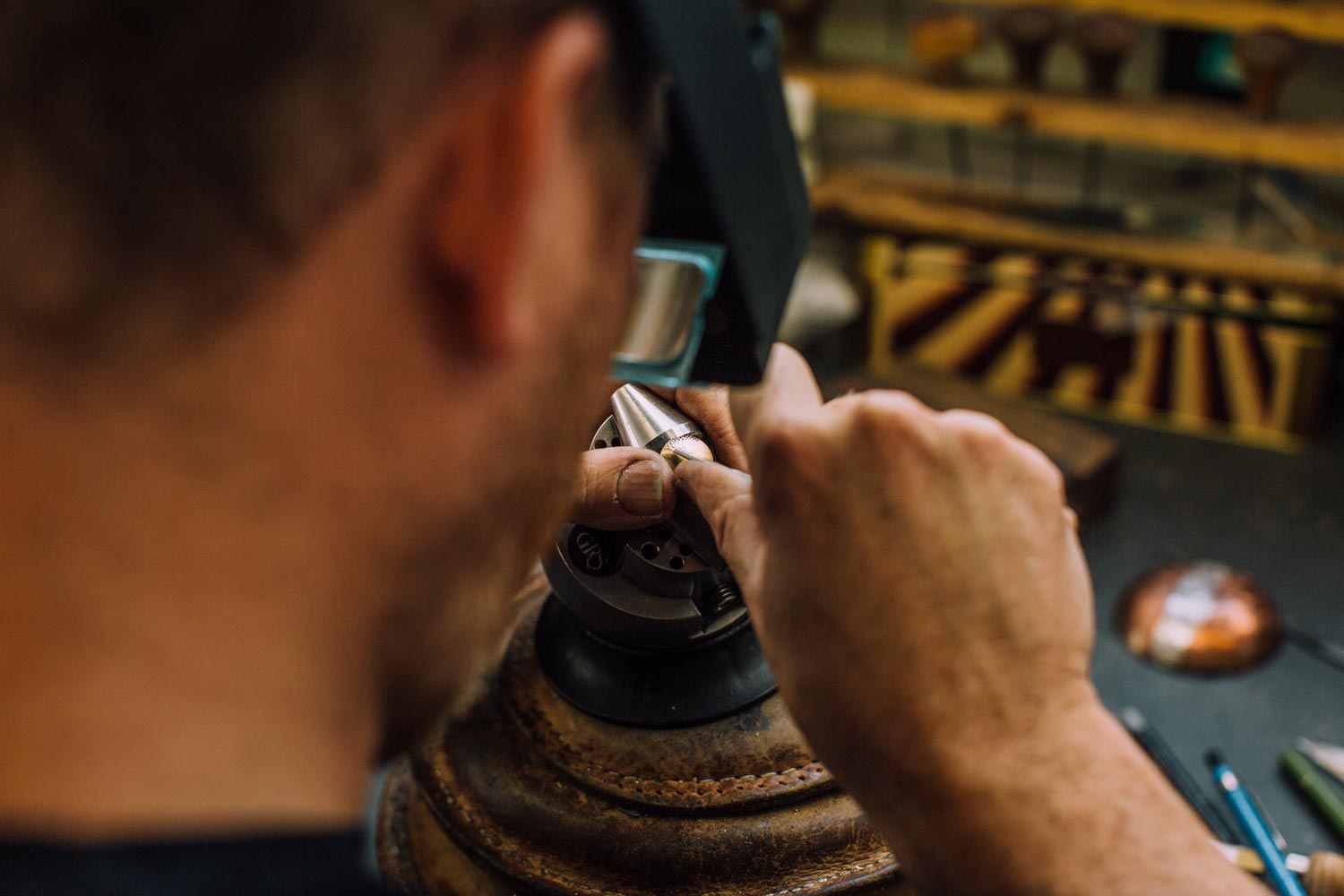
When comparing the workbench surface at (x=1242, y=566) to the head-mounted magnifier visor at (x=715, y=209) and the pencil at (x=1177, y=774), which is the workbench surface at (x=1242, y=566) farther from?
the head-mounted magnifier visor at (x=715, y=209)

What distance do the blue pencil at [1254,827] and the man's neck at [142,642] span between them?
0.75 metres

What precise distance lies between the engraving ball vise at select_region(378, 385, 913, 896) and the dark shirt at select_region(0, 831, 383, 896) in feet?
0.98

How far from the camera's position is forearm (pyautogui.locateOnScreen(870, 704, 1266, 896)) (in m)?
0.51

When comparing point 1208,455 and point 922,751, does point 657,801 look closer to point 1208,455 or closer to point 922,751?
point 922,751

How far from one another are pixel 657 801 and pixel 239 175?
438 millimetres

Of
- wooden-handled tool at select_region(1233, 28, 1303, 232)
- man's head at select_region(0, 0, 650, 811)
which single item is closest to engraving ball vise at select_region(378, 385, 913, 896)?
man's head at select_region(0, 0, 650, 811)

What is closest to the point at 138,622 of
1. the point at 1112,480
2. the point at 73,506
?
the point at 73,506

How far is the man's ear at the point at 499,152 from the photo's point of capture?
369 millimetres

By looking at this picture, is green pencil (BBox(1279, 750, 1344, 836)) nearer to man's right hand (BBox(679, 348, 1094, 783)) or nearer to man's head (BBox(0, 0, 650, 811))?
man's right hand (BBox(679, 348, 1094, 783))

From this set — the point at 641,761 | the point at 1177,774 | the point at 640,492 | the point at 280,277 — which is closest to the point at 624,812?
the point at 641,761

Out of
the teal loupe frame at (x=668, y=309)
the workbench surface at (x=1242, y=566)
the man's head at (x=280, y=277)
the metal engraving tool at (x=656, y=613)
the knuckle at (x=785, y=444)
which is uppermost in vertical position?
the man's head at (x=280, y=277)

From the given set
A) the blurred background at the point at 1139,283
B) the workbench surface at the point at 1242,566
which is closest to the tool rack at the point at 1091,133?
the blurred background at the point at 1139,283

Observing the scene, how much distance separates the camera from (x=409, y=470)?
40 cm

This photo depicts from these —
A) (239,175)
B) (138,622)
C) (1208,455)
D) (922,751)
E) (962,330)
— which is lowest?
(1208,455)
